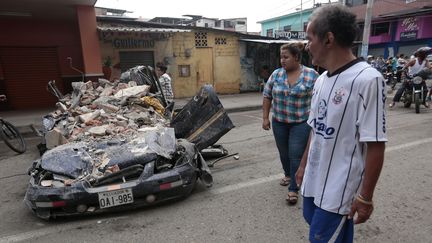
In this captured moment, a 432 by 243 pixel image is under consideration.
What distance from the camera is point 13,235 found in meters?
3.01

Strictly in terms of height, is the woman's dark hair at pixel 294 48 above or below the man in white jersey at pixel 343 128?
above

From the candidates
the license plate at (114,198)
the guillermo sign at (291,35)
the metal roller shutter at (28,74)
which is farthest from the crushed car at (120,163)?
the guillermo sign at (291,35)

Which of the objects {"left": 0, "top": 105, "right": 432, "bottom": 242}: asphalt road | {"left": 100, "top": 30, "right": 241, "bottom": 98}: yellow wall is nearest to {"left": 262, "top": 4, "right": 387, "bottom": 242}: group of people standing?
{"left": 0, "top": 105, "right": 432, "bottom": 242}: asphalt road

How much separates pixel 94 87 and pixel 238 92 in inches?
360

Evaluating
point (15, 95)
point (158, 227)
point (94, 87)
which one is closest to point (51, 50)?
point (15, 95)

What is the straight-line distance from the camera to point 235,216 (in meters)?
3.20

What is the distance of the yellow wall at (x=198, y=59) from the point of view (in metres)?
14.0

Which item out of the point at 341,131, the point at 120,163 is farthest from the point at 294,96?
the point at 120,163

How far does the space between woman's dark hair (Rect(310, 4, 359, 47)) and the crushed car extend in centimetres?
239

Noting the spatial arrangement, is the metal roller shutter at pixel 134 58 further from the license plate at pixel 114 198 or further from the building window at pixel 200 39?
the license plate at pixel 114 198

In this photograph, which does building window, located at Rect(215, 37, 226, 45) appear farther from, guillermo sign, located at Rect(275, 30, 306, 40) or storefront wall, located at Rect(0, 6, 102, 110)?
storefront wall, located at Rect(0, 6, 102, 110)

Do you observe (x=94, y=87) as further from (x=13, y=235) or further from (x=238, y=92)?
(x=238, y=92)

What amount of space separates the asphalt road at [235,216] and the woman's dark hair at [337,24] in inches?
75.5

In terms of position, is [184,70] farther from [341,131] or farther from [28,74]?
[341,131]
